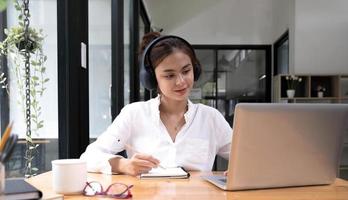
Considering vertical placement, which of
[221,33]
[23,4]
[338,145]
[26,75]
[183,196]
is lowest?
[183,196]

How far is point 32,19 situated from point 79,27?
24 centimetres

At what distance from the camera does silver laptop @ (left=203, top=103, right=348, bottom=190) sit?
91 centimetres

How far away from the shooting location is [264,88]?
247 inches

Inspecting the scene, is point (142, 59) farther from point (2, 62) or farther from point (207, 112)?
point (2, 62)

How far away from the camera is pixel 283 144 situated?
97 cm

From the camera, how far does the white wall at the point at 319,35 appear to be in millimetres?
4949

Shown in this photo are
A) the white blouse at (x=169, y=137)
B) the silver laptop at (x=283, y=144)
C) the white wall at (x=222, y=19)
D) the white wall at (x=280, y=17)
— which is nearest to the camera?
the silver laptop at (x=283, y=144)

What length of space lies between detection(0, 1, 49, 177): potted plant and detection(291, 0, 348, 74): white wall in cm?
407

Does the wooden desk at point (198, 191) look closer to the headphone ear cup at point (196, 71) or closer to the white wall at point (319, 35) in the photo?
the headphone ear cup at point (196, 71)

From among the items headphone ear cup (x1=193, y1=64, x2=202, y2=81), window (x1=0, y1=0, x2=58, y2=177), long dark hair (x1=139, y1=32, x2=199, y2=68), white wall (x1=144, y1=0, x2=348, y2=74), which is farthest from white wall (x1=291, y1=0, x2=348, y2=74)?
window (x1=0, y1=0, x2=58, y2=177)

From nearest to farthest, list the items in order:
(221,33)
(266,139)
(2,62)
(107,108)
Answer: (266,139) → (2,62) → (107,108) → (221,33)

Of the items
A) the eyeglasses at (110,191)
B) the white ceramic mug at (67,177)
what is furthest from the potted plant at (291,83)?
the white ceramic mug at (67,177)

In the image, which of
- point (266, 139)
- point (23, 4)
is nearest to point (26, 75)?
point (23, 4)

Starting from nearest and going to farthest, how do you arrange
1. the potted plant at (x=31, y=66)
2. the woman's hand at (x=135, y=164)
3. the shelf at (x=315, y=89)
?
the woman's hand at (x=135, y=164) → the potted plant at (x=31, y=66) → the shelf at (x=315, y=89)
